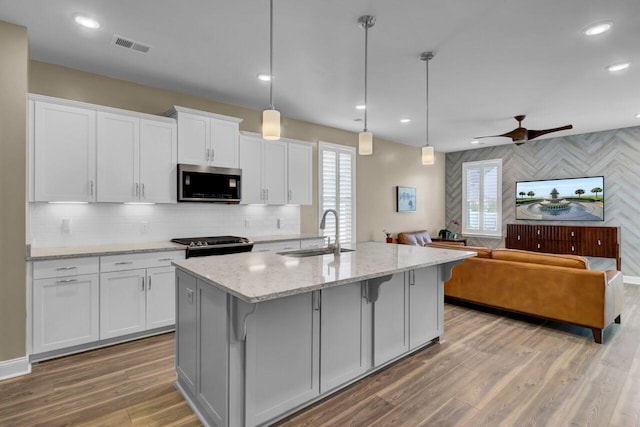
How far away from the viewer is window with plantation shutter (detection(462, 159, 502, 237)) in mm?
7637

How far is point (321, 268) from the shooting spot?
222 centimetres

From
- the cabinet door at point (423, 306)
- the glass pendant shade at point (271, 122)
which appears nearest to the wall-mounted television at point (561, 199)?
the cabinet door at point (423, 306)

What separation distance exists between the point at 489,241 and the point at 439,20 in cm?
639

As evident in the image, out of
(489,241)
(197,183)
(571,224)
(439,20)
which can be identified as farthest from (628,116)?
(197,183)

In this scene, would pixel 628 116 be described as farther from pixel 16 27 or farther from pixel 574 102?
pixel 16 27

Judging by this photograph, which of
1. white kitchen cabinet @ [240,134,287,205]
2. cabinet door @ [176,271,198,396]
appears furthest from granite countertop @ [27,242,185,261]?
white kitchen cabinet @ [240,134,287,205]

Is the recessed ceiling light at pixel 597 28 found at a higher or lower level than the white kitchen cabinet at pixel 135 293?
higher

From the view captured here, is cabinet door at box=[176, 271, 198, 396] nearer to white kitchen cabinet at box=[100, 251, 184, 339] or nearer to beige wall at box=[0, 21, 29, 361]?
white kitchen cabinet at box=[100, 251, 184, 339]

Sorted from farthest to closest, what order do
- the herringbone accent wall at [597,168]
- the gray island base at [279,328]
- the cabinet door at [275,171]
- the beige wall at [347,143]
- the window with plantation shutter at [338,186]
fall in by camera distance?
the herringbone accent wall at [597,168] < the window with plantation shutter at [338,186] < the cabinet door at [275,171] < the beige wall at [347,143] < the gray island base at [279,328]

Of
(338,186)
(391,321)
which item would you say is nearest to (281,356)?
(391,321)

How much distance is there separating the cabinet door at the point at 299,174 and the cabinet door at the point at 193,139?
129 centimetres

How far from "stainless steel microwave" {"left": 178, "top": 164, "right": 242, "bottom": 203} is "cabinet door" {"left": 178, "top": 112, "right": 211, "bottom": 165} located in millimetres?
111

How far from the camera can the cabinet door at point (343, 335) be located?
2328 mm

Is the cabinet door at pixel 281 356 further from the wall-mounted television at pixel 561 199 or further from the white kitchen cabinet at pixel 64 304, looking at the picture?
the wall-mounted television at pixel 561 199
